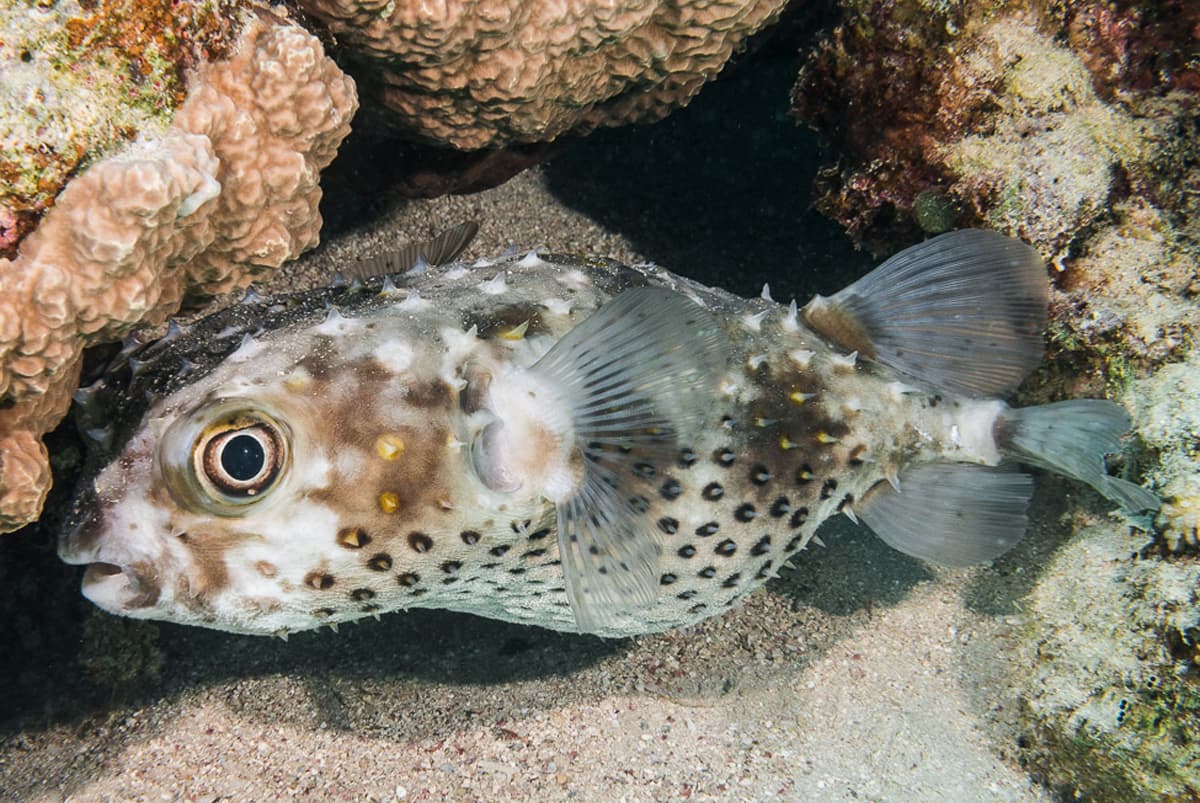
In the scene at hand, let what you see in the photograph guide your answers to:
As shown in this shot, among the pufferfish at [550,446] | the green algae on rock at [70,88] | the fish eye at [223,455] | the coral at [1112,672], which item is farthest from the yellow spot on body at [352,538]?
the coral at [1112,672]

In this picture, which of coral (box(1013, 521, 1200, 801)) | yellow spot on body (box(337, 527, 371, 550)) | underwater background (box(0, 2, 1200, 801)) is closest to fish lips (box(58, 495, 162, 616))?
yellow spot on body (box(337, 527, 371, 550))

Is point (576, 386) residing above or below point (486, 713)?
above

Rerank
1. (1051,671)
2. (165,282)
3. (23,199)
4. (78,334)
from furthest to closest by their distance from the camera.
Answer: (1051,671)
(165,282)
(78,334)
(23,199)

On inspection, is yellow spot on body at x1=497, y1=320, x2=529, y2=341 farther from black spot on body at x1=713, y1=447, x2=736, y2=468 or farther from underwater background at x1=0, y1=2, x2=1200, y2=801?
underwater background at x1=0, y1=2, x2=1200, y2=801

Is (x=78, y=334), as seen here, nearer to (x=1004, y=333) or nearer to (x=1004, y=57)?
(x=1004, y=333)

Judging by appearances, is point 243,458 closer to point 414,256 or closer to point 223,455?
point 223,455

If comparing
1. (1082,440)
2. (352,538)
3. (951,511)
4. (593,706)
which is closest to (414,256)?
(352,538)

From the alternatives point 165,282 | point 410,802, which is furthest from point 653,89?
point 410,802
